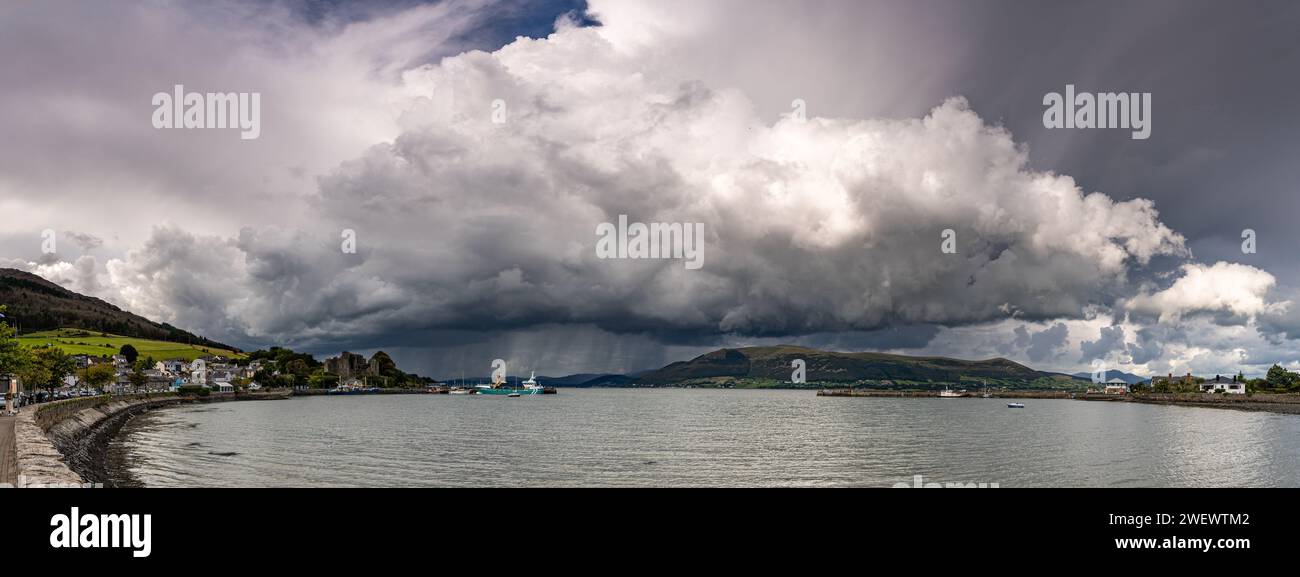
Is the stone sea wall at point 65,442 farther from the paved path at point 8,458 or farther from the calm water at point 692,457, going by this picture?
the calm water at point 692,457

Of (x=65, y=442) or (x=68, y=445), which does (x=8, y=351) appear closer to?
(x=65, y=442)

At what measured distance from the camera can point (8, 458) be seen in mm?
38062

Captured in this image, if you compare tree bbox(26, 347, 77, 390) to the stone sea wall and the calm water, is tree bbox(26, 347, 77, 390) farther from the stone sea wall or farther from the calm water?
the calm water

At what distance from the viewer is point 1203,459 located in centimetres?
6119

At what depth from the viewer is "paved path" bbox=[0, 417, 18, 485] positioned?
3128 cm

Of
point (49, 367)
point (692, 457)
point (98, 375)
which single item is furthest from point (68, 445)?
point (98, 375)

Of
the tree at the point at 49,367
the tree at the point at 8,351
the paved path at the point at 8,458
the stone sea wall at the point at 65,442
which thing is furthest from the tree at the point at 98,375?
the paved path at the point at 8,458

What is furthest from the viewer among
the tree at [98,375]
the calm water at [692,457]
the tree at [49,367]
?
the tree at [98,375]

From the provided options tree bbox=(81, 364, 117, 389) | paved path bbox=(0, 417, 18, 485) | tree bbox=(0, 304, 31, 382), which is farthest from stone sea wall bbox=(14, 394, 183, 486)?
tree bbox=(81, 364, 117, 389)

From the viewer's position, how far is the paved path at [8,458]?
1232 inches
